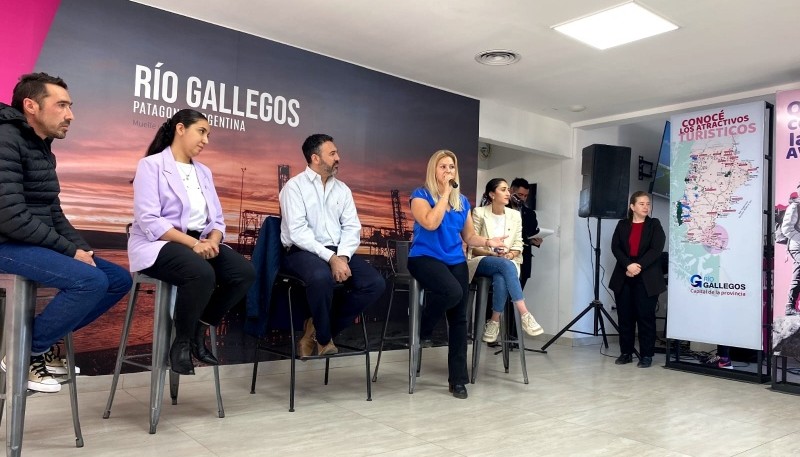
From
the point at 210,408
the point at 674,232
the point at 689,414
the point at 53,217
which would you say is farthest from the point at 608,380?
the point at 53,217

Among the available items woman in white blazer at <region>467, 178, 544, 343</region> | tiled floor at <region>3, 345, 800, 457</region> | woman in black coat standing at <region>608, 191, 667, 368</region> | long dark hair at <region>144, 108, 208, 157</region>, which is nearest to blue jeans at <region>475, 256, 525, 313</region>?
woman in white blazer at <region>467, 178, 544, 343</region>

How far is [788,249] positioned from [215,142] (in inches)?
163

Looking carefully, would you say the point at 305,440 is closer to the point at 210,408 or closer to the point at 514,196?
the point at 210,408

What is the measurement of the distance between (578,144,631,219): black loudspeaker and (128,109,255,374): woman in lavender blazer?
3.84 meters

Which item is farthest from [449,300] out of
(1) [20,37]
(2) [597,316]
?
(2) [597,316]

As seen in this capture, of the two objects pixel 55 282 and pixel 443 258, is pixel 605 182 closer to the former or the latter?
pixel 443 258

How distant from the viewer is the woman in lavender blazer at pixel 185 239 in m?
2.61

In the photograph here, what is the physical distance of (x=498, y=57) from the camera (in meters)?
4.53

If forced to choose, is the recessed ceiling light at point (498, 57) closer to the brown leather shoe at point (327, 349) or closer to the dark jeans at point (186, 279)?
the brown leather shoe at point (327, 349)

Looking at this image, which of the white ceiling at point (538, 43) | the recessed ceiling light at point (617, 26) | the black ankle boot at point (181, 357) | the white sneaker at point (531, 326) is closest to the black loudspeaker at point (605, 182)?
the white ceiling at point (538, 43)

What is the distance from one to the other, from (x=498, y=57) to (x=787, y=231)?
2.46 metres

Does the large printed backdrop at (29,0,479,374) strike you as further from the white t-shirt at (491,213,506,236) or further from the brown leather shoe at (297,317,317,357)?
the white t-shirt at (491,213,506,236)

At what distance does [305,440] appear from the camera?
260 cm

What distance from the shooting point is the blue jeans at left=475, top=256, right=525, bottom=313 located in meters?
4.03
